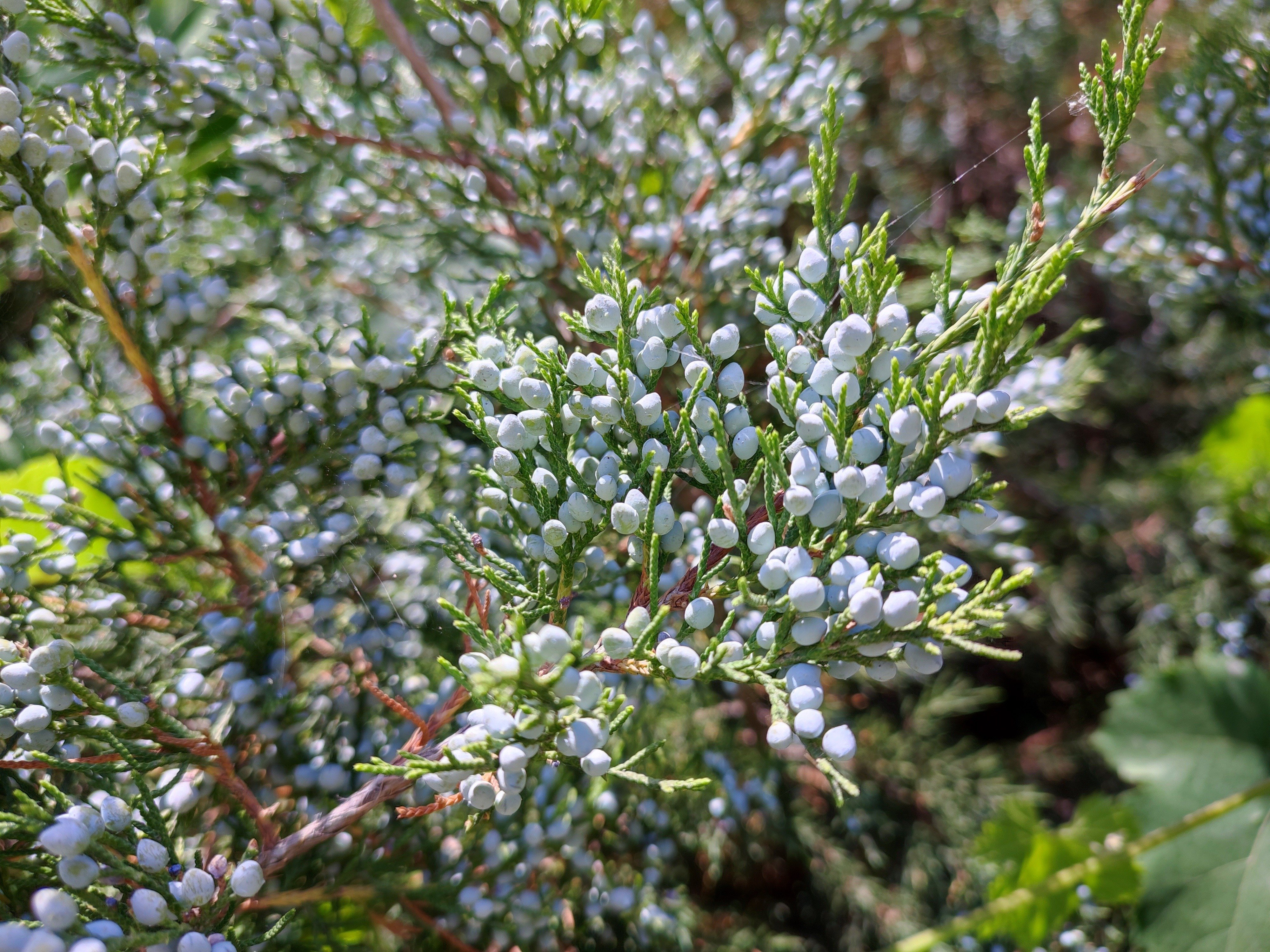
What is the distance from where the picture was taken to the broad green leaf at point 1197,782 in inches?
52.4

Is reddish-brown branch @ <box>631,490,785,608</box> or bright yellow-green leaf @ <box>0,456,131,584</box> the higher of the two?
bright yellow-green leaf @ <box>0,456,131,584</box>

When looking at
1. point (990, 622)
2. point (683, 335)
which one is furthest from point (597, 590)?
point (990, 622)

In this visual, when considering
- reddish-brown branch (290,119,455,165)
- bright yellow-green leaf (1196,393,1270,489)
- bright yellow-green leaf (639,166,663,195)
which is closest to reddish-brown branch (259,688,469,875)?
reddish-brown branch (290,119,455,165)

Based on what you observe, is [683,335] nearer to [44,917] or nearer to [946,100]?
[44,917]

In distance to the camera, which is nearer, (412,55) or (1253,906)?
(412,55)

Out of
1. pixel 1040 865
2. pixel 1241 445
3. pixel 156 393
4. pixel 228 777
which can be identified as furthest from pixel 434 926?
pixel 1241 445

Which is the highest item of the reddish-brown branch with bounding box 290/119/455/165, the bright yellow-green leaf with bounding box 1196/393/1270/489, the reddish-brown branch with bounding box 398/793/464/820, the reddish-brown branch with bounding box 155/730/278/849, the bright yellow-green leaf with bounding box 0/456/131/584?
the reddish-brown branch with bounding box 290/119/455/165

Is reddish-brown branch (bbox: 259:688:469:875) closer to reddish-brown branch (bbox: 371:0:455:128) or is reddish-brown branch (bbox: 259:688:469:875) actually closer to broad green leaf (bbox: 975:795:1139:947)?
reddish-brown branch (bbox: 371:0:455:128)

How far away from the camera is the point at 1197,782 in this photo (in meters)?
1.45

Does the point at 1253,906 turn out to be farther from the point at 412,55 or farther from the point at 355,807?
the point at 412,55

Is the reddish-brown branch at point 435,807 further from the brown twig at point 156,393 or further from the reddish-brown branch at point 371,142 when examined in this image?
the reddish-brown branch at point 371,142

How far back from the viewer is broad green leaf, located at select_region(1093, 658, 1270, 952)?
4.37ft

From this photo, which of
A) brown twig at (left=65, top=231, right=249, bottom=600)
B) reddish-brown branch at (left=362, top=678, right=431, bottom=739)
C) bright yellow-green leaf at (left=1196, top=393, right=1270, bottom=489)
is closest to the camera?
reddish-brown branch at (left=362, top=678, right=431, bottom=739)

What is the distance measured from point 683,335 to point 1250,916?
1.49 m
